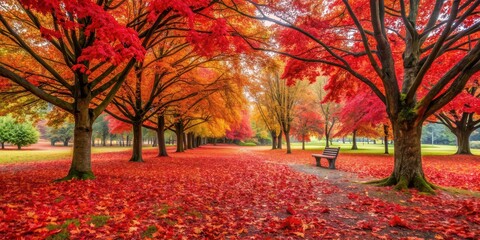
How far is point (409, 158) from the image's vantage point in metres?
7.11

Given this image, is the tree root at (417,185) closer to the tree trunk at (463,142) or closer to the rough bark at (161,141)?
the rough bark at (161,141)

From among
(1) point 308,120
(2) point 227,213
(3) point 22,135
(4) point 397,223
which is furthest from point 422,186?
(3) point 22,135

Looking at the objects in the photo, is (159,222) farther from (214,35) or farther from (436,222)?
(214,35)

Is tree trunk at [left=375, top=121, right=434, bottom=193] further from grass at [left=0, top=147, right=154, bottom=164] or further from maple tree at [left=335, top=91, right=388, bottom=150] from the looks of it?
grass at [left=0, top=147, right=154, bottom=164]

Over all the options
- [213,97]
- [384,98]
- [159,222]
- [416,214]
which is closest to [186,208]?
[159,222]

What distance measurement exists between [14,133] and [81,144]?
46593 mm

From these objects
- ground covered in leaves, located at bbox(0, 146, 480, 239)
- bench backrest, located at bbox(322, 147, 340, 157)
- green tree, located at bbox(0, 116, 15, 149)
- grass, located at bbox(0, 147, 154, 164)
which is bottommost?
grass, located at bbox(0, 147, 154, 164)

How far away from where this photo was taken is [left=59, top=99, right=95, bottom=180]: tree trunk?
8227 mm

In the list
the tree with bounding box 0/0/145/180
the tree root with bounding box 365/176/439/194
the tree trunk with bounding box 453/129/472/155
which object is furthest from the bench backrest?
the tree trunk with bounding box 453/129/472/155

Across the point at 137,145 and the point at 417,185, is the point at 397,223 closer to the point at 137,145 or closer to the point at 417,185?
the point at 417,185

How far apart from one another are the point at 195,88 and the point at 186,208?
12.1 metres

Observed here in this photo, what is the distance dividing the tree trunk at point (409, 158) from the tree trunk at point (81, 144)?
31.5 feet

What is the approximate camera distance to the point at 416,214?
4824 millimetres

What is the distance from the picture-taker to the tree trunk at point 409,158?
700 cm
